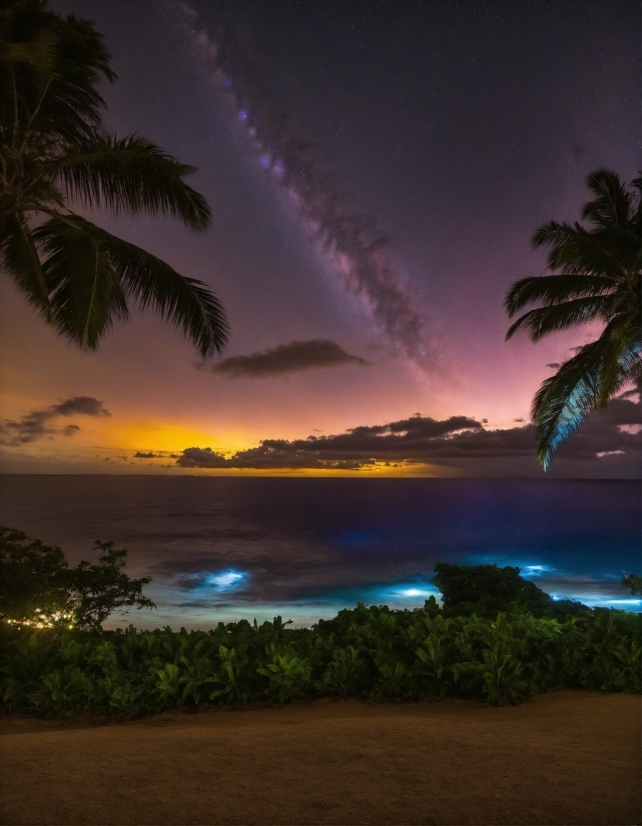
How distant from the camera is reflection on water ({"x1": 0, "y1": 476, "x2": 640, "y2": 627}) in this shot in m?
31.5

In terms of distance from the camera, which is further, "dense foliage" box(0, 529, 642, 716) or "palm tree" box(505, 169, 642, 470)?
"palm tree" box(505, 169, 642, 470)

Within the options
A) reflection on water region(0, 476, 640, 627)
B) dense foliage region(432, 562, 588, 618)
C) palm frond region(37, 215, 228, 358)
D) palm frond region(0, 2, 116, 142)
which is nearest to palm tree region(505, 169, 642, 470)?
dense foliage region(432, 562, 588, 618)

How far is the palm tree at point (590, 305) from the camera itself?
364 inches

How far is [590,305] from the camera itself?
1034cm

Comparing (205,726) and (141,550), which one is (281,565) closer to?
(141,550)

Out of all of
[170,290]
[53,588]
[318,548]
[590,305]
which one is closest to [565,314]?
[590,305]

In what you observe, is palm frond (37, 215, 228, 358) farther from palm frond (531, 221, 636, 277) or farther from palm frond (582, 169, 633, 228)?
palm frond (582, 169, 633, 228)

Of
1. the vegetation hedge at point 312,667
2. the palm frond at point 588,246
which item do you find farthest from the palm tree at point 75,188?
the palm frond at point 588,246

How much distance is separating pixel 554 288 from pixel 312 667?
751 cm

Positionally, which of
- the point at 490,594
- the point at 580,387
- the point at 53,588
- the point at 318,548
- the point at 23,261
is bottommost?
the point at 318,548

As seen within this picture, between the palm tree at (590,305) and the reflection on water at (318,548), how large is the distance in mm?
17392

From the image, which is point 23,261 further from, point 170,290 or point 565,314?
point 565,314

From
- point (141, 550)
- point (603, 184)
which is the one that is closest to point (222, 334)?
point (603, 184)

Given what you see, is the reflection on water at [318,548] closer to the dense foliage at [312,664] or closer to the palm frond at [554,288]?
the dense foliage at [312,664]
